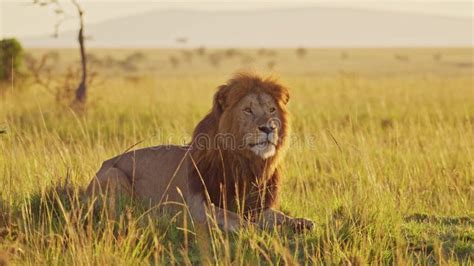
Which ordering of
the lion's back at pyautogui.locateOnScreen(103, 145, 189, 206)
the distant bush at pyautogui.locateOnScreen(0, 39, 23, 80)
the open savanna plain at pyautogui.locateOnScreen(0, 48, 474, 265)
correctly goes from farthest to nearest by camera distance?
the distant bush at pyautogui.locateOnScreen(0, 39, 23, 80) → the lion's back at pyautogui.locateOnScreen(103, 145, 189, 206) → the open savanna plain at pyautogui.locateOnScreen(0, 48, 474, 265)

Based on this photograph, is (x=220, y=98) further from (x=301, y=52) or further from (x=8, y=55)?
(x=301, y=52)

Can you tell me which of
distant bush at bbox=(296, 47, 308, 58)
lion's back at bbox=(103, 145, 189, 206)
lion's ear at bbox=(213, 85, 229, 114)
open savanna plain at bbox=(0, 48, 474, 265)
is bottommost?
distant bush at bbox=(296, 47, 308, 58)

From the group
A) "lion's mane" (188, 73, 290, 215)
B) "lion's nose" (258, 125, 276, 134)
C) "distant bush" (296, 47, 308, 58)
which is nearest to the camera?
"lion's nose" (258, 125, 276, 134)

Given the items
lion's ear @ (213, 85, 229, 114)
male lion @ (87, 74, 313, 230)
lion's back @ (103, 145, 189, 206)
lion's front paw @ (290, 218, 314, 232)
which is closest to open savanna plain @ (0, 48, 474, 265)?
lion's front paw @ (290, 218, 314, 232)

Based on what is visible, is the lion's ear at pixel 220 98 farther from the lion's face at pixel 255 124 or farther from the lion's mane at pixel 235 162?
the lion's face at pixel 255 124

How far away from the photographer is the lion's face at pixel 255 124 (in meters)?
5.44

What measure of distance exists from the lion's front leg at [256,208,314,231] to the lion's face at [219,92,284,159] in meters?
0.45

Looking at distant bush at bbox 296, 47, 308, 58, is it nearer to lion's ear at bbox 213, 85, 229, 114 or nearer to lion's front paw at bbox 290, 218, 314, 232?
lion's ear at bbox 213, 85, 229, 114

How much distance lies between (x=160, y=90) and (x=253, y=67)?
576 inches

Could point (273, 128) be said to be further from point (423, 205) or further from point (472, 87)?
point (472, 87)

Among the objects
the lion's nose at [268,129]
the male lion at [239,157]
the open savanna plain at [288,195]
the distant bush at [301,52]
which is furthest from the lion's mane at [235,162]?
the distant bush at [301,52]

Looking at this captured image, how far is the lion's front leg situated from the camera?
5.48 meters

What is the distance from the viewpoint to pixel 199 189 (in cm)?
577

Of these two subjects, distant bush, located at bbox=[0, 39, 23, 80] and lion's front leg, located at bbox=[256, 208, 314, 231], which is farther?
distant bush, located at bbox=[0, 39, 23, 80]
